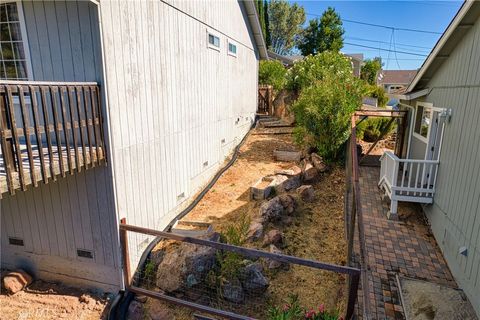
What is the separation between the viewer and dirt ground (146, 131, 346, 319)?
15.5 feet

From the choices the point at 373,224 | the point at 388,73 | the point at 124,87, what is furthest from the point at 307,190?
the point at 388,73

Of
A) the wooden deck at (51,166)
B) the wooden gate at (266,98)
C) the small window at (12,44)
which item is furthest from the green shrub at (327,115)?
the wooden gate at (266,98)

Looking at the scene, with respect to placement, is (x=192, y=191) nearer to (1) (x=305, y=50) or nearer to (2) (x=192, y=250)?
(2) (x=192, y=250)

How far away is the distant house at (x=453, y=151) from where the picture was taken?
4699mm

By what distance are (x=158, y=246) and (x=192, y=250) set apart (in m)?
1.21

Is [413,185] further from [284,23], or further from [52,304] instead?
[284,23]

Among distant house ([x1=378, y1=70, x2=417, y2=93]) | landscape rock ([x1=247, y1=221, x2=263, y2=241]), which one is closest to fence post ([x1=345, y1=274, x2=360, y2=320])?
landscape rock ([x1=247, y1=221, x2=263, y2=241])

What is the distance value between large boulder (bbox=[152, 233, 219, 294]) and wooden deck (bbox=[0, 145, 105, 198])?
1929 millimetres

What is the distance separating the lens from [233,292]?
14.9ft

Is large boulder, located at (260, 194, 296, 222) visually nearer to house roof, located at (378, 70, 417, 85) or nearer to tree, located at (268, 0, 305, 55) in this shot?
tree, located at (268, 0, 305, 55)

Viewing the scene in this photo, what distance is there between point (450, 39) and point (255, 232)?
536 centimetres

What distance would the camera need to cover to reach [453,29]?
551cm

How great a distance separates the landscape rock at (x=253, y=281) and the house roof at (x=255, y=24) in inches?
397

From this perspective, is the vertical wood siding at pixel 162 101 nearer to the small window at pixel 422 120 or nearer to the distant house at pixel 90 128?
the distant house at pixel 90 128
